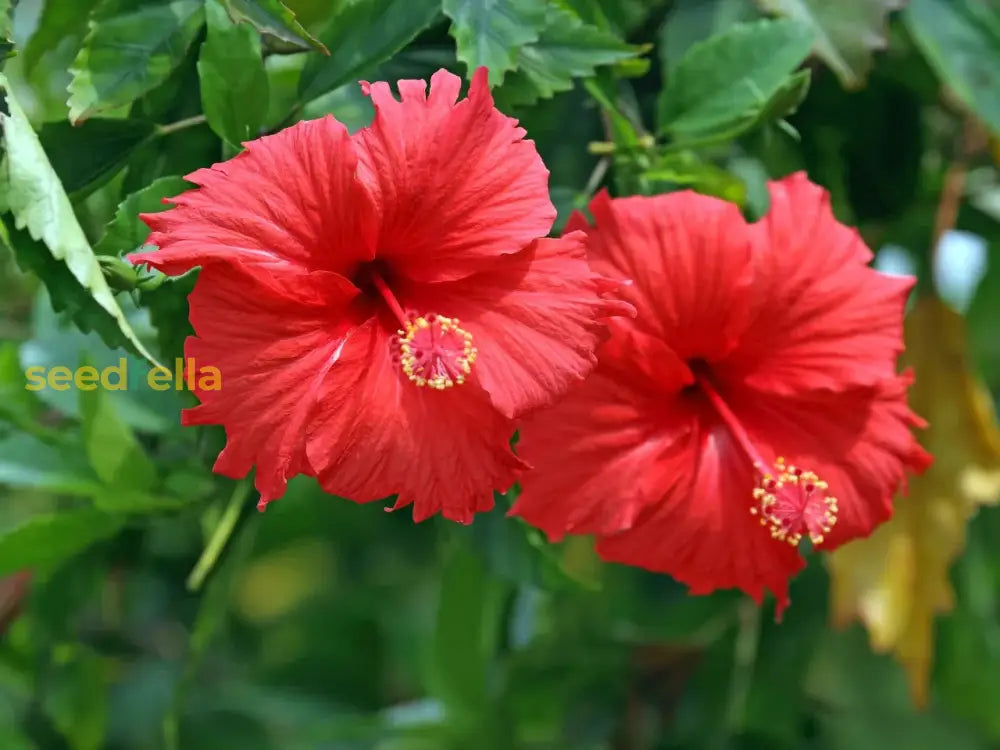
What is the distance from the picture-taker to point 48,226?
365 mm

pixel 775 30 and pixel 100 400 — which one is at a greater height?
pixel 775 30

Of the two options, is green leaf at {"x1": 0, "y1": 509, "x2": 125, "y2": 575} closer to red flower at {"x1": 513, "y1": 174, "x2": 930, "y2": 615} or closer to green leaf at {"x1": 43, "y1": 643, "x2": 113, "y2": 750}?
green leaf at {"x1": 43, "y1": 643, "x2": 113, "y2": 750}

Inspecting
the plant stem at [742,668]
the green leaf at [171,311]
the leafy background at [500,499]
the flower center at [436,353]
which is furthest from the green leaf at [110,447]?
the plant stem at [742,668]

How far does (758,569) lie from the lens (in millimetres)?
468

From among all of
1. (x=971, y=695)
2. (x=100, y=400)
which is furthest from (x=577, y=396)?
(x=971, y=695)

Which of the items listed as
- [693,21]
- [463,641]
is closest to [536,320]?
[693,21]

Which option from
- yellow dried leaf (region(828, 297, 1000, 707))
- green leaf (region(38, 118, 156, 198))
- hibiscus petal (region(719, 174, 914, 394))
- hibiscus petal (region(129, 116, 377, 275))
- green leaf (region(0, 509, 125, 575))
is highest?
hibiscus petal (region(129, 116, 377, 275))

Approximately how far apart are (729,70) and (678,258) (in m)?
0.12

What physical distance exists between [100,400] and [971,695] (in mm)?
779

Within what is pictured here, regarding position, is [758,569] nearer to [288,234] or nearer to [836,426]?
[836,426]

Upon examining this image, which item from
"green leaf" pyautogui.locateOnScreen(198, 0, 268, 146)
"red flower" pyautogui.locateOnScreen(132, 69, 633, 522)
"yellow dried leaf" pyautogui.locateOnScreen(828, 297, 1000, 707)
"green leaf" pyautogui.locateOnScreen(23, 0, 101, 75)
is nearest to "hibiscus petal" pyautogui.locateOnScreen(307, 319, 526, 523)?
"red flower" pyautogui.locateOnScreen(132, 69, 633, 522)

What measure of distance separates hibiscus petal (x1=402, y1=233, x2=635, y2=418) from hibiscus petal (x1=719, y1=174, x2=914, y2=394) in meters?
0.10

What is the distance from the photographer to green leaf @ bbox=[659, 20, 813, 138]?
19.7 inches

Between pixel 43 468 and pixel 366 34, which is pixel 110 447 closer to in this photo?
pixel 43 468
